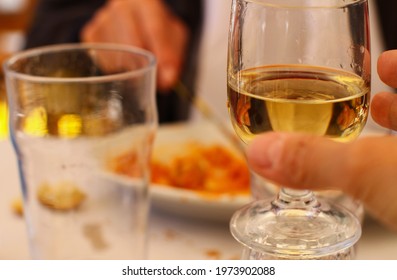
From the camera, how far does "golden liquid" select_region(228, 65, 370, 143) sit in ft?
1.28

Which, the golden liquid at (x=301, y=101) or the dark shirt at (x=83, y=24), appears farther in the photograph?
the dark shirt at (x=83, y=24)

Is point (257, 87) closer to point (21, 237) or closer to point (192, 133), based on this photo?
point (21, 237)

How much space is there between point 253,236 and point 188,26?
3.71ft

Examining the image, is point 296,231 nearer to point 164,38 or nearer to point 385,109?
point 385,109

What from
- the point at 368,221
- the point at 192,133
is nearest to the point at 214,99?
the point at 192,133

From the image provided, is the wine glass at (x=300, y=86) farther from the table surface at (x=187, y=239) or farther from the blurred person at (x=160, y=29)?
the blurred person at (x=160, y=29)

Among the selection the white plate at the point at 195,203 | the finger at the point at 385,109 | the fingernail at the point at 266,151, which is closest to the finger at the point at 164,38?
the white plate at the point at 195,203

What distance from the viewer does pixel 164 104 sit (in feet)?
5.17

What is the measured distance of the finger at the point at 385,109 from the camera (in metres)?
0.48

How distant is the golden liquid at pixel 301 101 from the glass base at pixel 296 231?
0.16ft

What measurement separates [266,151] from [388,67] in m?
0.16

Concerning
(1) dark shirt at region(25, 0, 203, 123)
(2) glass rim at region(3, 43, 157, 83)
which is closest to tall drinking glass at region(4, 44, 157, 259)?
(2) glass rim at region(3, 43, 157, 83)

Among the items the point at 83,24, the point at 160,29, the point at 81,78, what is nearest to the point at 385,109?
the point at 81,78

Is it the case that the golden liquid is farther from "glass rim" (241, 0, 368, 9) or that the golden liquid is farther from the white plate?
the white plate
